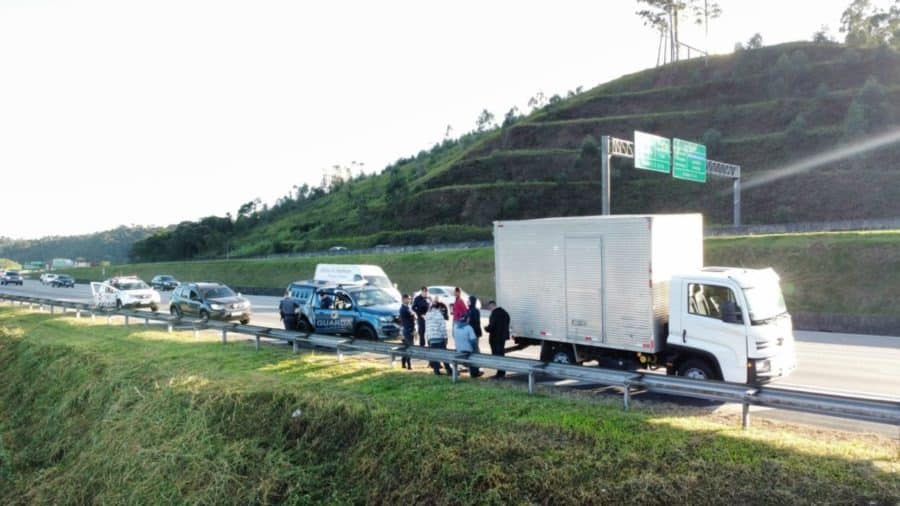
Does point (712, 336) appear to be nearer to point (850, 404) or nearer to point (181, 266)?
point (850, 404)

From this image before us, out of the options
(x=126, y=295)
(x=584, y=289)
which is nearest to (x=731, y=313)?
(x=584, y=289)

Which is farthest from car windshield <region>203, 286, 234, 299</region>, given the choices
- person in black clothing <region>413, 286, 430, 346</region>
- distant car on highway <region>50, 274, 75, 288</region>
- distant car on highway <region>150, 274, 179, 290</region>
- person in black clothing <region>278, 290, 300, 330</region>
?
distant car on highway <region>50, 274, 75, 288</region>

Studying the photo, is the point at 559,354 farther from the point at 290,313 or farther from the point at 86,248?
the point at 86,248

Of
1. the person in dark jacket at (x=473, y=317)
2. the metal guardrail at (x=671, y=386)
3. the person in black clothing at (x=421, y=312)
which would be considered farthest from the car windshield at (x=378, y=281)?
the person in dark jacket at (x=473, y=317)

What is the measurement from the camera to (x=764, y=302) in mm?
10648

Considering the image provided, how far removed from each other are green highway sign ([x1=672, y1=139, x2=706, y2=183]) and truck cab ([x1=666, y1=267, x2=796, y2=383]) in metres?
23.9

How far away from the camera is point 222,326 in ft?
57.1

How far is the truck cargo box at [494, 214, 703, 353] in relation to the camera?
1143 cm

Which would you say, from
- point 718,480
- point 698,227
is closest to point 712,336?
point 698,227

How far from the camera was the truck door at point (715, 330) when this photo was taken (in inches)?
402

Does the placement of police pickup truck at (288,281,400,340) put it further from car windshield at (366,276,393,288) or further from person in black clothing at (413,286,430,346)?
car windshield at (366,276,393,288)

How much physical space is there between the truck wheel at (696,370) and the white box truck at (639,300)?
2 cm

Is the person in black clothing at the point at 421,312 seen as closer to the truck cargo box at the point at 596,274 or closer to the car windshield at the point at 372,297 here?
the car windshield at the point at 372,297

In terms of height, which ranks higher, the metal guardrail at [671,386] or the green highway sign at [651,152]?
the green highway sign at [651,152]
